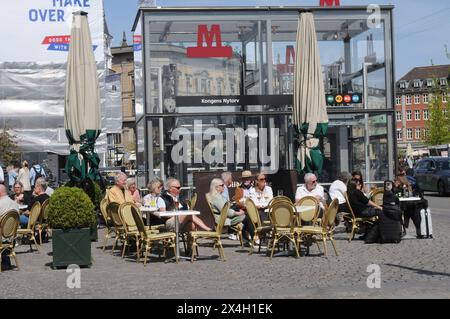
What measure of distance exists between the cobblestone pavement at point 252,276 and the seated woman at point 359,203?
2.69 feet

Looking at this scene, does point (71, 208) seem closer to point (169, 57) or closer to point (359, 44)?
point (169, 57)

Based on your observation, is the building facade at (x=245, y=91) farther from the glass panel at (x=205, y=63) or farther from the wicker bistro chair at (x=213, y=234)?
the wicker bistro chair at (x=213, y=234)

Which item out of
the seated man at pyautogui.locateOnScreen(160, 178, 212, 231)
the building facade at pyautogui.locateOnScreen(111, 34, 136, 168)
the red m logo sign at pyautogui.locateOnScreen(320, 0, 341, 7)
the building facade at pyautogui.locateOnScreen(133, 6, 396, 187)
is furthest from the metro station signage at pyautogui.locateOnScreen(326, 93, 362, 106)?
the building facade at pyautogui.locateOnScreen(111, 34, 136, 168)

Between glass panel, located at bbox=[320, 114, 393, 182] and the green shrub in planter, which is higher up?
glass panel, located at bbox=[320, 114, 393, 182]

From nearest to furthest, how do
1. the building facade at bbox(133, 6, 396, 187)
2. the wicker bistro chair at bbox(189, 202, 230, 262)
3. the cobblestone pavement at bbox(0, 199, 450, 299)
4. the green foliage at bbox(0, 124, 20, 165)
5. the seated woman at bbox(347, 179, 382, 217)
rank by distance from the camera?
the cobblestone pavement at bbox(0, 199, 450, 299)
the wicker bistro chair at bbox(189, 202, 230, 262)
the seated woman at bbox(347, 179, 382, 217)
the building facade at bbox(133, 6, 396, 187)
the green foliage at bbox(0, 124, 20, 165)

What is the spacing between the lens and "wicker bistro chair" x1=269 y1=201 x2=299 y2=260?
12672 millimetres

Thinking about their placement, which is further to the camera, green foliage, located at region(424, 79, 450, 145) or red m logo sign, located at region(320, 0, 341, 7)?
green foliage, located at region(424, 79, 450, 145)

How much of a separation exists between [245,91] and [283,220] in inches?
316

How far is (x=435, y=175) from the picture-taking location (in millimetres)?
33438

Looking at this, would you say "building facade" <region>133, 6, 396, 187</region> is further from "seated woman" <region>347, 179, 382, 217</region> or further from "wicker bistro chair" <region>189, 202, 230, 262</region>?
"wicker bistro chair" <region>189, 202, 230, 262</region>

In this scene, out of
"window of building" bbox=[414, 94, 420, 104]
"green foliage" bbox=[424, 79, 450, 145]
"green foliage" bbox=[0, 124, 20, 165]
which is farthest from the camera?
"window of building" bbox=[414, 94, 420, 104]

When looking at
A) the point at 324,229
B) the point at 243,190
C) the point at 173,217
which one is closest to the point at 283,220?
the point at 324,229

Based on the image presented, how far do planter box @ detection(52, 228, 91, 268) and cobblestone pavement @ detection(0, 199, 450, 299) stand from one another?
0.67 ft
